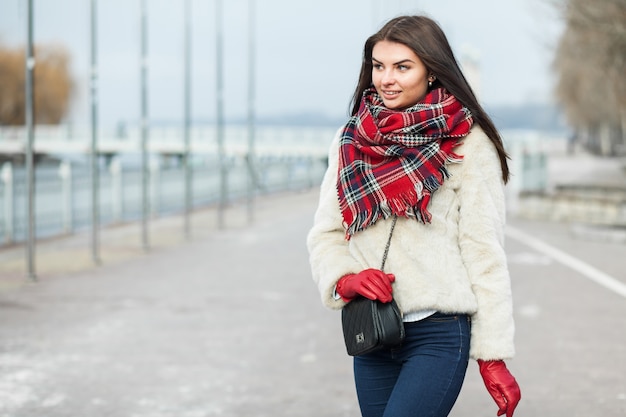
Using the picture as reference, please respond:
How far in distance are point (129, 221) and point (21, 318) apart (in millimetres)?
12965

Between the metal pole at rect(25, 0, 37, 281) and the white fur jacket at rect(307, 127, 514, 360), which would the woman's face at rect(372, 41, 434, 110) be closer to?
the white fur jacket at rect(307, 127, 514, 360)

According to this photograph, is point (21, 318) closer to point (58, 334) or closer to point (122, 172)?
point (58, 334)

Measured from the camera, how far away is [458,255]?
3.51 meters

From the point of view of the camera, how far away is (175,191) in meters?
26.7

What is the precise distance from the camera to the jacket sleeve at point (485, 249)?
3418 mm

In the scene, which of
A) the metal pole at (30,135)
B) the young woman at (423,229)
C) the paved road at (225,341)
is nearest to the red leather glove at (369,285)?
the young woman at (423,229)

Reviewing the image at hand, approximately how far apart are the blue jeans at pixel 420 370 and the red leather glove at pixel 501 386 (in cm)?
8

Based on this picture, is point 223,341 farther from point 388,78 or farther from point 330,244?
point 388,78

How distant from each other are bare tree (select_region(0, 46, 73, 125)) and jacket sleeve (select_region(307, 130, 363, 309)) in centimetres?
8369

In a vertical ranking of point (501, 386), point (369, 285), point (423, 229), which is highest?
point (423, 229)

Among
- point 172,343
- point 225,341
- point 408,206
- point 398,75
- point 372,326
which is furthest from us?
point 225,341

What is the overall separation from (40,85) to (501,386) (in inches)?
3691

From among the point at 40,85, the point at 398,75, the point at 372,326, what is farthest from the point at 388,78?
the point at 40,85

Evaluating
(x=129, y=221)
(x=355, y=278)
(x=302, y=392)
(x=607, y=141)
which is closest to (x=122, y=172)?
(x=129, y=221)
